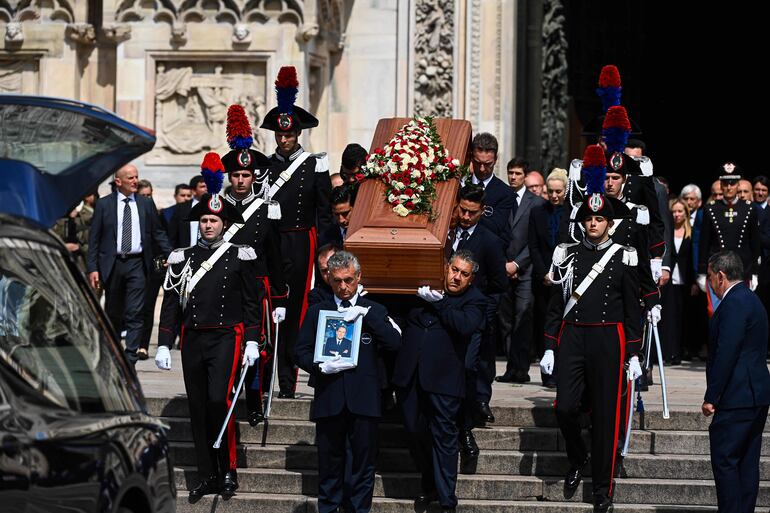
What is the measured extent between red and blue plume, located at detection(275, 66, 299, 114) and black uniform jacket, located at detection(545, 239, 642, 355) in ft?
7.94

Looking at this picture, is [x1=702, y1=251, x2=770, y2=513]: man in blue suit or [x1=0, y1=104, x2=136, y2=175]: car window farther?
[x1=702, y1=251, x2=770, y2=513]: man in blue suit

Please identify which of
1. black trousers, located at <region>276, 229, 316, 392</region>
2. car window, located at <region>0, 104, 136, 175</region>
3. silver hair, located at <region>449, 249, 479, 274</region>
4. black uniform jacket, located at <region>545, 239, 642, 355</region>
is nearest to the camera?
car window, located at <region>0, 104, 136, 175</region>

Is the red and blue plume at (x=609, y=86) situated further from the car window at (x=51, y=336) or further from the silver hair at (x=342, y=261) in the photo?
the car window at (x=51, y=336)

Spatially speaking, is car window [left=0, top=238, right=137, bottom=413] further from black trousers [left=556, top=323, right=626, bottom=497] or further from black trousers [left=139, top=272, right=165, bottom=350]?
black trousers [left=139, top=272, right=165, bottom=350]

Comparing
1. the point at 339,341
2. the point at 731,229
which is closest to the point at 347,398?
the point at 339,341

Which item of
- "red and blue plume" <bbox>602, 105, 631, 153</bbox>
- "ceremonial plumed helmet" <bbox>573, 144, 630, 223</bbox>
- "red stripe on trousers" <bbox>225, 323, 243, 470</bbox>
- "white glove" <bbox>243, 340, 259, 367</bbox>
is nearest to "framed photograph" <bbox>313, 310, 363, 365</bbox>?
"white glove" <bbox>243, 340, 259, 367</bbox>

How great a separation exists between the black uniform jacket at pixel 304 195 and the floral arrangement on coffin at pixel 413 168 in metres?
1.10

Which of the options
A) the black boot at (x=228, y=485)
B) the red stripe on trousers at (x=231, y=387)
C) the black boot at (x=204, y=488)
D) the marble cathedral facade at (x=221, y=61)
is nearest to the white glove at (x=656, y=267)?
the red stripe on trousers at (x=231, y=387)

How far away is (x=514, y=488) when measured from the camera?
11.2 m

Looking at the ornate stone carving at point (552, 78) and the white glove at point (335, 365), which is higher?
the ornate stone carving at point (552, 78)

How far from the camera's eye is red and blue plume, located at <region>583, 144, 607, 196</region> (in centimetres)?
1098

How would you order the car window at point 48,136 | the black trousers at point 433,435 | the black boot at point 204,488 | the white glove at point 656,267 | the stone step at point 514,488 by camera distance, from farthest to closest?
the white glove at point 656,267 → the stone step at point 514,488 → the black boot at point 204,488 → the black trousers at point 433,435 → the car window at point 48,136

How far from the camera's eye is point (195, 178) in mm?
16500

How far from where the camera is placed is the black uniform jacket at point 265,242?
11.7 meters
